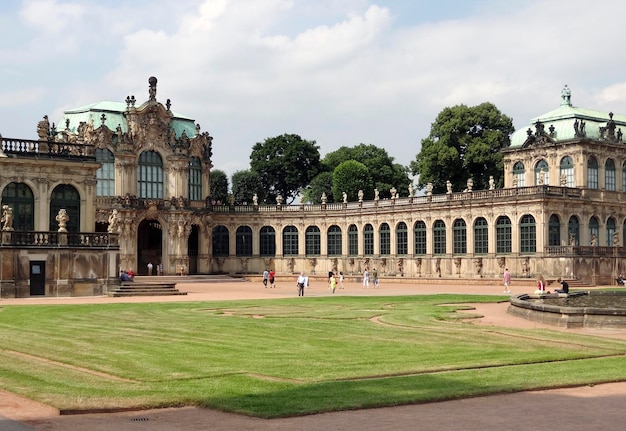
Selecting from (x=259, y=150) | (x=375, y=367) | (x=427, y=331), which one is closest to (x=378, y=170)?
(x=259, y=150)

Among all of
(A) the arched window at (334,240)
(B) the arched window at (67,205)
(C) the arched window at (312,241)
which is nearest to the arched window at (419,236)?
(A) the arched window at (334,240)

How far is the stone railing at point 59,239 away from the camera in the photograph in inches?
2168

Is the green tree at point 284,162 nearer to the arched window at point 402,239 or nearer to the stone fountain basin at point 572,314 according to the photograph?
the arched window at point 402,239

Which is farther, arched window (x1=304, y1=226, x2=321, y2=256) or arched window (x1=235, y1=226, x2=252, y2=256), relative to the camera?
arched window (x1=235, y1=226, x2=252, y2=256)

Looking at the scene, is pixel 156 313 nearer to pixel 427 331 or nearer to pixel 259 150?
pixel 427 331

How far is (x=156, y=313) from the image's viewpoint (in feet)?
124

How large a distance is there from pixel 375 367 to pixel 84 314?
67.5ft

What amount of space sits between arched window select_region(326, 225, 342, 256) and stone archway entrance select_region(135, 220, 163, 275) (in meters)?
17.6

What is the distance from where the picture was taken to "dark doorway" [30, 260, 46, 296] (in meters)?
55.8

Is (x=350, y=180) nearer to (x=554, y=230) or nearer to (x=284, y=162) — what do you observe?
(x=284, y=162)

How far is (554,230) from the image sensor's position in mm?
78312

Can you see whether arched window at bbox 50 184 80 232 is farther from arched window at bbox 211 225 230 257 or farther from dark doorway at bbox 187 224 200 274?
arched window at bbox 211 225 230 257

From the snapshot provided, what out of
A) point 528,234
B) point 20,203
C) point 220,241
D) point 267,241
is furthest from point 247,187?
point 20,203

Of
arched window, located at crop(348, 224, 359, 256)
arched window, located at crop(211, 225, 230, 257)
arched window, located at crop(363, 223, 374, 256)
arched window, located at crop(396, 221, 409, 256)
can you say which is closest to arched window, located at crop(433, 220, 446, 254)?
arched window, located at crop(396, 221, 409, 256)
